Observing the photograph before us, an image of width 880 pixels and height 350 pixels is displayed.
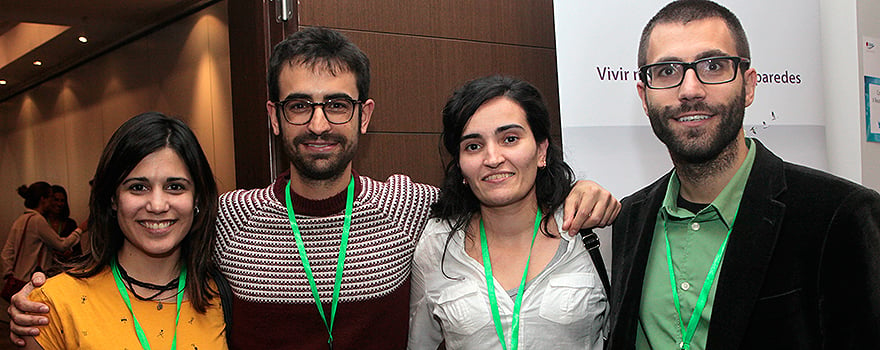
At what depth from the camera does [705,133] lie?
1.97m

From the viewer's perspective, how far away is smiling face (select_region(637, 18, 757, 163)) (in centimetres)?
197

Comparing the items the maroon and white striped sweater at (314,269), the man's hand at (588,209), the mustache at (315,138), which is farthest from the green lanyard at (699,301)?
the mustache at (315,138)

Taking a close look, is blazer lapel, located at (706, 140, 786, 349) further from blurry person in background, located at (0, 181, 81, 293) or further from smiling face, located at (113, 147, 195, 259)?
blurry person in background, located at (0, 181, 81, 293)

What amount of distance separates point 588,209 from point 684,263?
420 millimetres

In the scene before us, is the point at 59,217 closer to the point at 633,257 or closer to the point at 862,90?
the point at 633,257

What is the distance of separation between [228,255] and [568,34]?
2041mm

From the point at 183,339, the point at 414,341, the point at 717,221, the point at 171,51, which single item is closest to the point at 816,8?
the point at 717,221

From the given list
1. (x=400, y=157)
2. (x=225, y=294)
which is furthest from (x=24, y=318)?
(x=400, y=157)

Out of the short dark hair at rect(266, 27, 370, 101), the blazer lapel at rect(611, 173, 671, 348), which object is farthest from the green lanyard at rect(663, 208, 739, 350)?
the short dark hair at rect(266, 27, 370, 101)

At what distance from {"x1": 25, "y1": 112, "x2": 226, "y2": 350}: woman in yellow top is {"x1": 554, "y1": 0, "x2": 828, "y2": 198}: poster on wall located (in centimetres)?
195

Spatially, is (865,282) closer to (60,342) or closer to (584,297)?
(584,297)

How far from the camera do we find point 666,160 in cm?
385

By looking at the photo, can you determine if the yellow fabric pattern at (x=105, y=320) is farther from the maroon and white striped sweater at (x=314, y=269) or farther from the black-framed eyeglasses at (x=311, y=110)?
the black-framed eyeglasses at (x=311, y=110)

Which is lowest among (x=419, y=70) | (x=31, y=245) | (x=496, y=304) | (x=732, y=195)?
(x=31, y=245)
